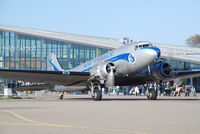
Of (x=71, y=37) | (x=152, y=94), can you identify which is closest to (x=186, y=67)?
(x=71, y=37)

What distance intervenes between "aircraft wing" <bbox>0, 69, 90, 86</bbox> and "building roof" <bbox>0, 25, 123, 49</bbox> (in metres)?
31.6

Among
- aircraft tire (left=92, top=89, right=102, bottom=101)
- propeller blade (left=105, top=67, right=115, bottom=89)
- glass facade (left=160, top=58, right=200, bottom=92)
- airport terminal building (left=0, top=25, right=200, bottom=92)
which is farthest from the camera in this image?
airport terminal building (left=0, top=25, right=200, bottom=92)

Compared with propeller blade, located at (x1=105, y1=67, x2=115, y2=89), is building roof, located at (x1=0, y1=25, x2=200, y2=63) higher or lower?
higher

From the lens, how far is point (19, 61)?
65562mm

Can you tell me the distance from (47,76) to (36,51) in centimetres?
3836

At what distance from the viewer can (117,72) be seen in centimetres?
2597

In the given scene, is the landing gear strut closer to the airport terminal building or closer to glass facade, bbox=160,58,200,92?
glass facade, bbox=160,58,200,92

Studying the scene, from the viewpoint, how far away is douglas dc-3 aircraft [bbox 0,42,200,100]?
25.1 meters

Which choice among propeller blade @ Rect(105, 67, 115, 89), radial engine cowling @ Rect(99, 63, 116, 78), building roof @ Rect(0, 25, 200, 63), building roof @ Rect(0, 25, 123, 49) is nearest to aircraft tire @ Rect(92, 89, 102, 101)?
propeller blade @ Rect(105, 67, 115, 89)

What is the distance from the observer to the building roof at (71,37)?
60.0 metres
